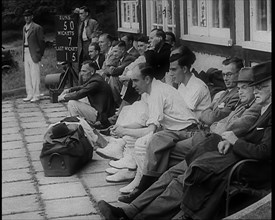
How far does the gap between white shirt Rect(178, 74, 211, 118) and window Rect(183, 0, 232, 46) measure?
1.40 m

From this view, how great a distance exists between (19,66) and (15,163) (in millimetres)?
12807

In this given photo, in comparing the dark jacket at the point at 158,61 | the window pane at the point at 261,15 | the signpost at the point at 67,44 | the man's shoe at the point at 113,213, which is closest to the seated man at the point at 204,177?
the man's shoe at the point at 113,213

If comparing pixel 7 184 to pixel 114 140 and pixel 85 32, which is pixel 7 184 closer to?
pixel 114 140

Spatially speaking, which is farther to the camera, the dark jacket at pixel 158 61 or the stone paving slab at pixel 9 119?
the stone paving slab at pixel 9 119

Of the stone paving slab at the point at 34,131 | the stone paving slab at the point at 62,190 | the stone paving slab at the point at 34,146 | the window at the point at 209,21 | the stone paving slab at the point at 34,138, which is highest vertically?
the window at the point at 209,21

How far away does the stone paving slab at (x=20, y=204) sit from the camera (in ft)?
22.0

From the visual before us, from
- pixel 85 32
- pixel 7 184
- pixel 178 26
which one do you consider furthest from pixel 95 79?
pixel 85 32

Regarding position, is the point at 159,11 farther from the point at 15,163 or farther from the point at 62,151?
the point at 62,151

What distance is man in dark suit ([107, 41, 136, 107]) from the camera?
1061cm

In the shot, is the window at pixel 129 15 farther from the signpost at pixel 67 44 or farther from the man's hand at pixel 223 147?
the man's hand at pixel 223 147

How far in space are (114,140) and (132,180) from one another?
941mm

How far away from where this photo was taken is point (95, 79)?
33.8 feet

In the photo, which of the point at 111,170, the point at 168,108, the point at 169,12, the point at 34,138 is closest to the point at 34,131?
the point at 34,138

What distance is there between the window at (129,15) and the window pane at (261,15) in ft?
22.6
